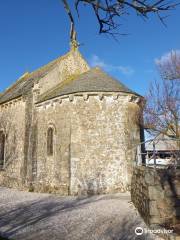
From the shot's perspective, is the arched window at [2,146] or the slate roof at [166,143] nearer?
the slate roof at [166,143]

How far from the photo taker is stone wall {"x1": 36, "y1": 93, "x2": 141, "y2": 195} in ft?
43.0

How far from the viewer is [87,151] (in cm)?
1342

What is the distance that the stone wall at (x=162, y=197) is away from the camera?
727cm

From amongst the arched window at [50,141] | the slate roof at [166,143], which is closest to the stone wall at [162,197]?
the slate roof at [166,143]

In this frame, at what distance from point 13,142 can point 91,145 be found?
263 inches

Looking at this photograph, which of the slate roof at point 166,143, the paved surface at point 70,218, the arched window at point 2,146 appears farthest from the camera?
the arched window at point 2,146

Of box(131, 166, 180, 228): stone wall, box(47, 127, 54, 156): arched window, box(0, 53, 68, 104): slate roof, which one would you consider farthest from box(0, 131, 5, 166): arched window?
box(131, 166, 180, 228): stone wall

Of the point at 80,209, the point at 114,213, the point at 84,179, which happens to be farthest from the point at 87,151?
the point at 114,213

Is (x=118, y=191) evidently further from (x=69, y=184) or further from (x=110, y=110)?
(x=110, y=110)

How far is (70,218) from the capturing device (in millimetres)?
8617

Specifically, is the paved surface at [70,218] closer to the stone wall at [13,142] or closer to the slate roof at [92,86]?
the stone wall at [13,142]

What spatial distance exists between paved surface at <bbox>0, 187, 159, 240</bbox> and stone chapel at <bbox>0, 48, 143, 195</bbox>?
51.4 inches

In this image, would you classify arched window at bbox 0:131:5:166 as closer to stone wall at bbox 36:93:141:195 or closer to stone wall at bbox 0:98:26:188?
stone wall at bbox 0:98:26:188

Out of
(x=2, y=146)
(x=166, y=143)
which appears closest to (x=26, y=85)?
(x=2, y=146)
